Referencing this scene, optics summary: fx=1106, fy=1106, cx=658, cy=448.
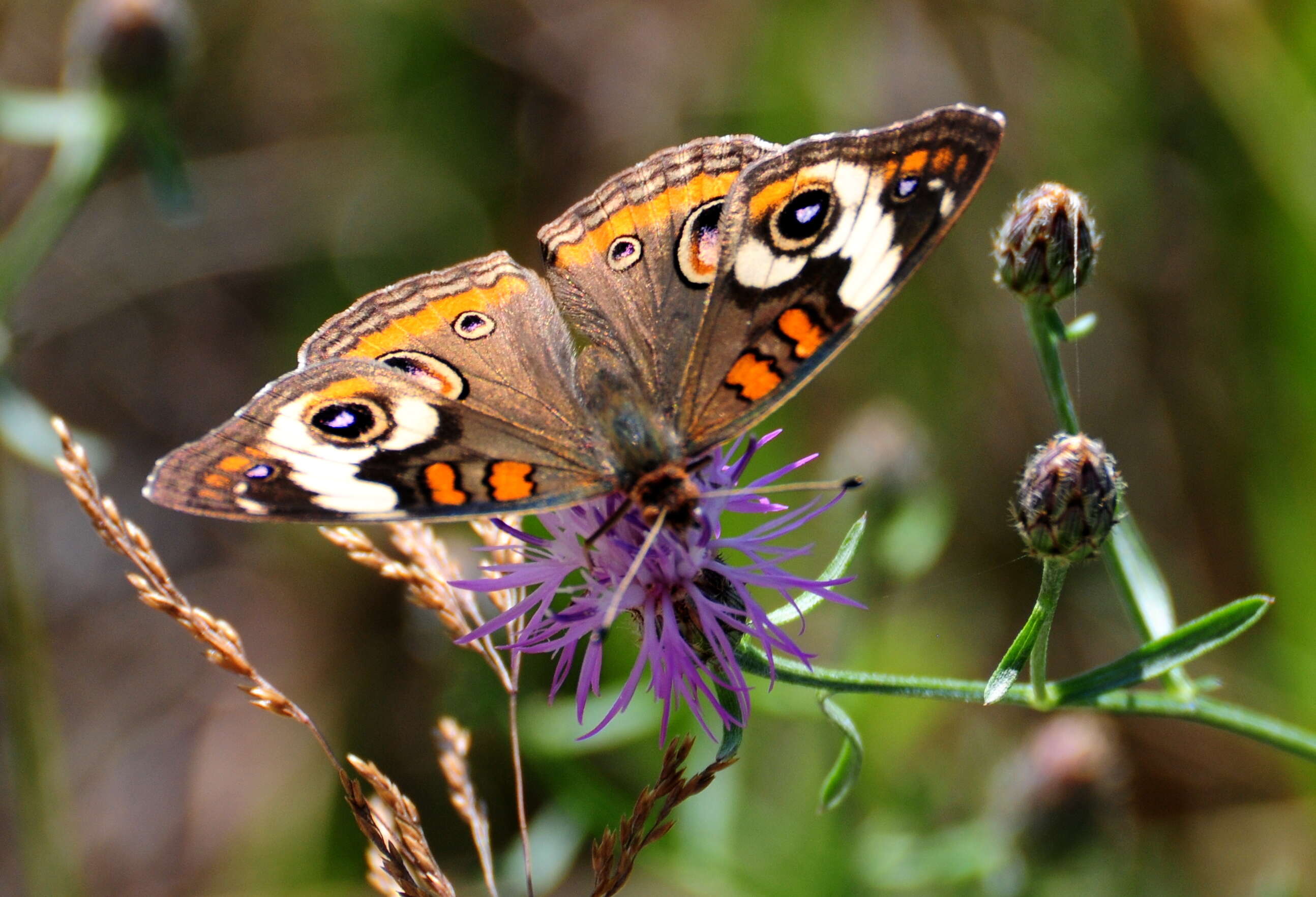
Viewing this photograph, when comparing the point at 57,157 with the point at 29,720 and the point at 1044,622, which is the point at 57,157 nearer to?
the point at 29,720

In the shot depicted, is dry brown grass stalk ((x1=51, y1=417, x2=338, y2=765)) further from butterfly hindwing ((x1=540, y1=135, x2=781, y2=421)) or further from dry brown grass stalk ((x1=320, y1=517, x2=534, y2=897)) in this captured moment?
butterfly hindwing ((x1=540, y1=135, x2=781, y2=421))

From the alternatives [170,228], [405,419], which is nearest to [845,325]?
[405,419]

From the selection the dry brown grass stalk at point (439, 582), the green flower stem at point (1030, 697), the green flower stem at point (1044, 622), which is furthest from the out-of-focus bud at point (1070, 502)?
the dry brown grass stalk at point (439, 582)

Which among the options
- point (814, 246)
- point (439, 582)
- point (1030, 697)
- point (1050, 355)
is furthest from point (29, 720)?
point (1050, 355)

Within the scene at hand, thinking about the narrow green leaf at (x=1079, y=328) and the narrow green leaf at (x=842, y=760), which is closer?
the narrow green leaf at (x=842, y=760)

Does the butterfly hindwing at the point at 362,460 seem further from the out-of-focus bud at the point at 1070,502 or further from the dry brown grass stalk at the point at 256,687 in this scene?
the out-of-focus bud at the point at 1070,502
